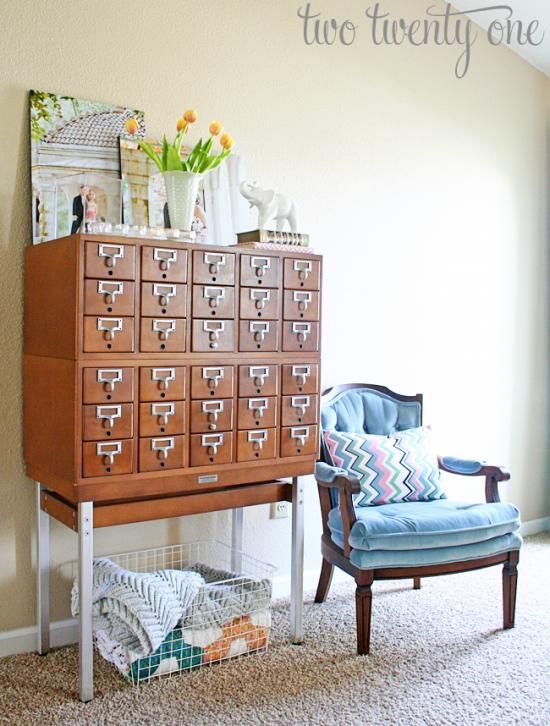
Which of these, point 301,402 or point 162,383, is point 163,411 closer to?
point 162,383

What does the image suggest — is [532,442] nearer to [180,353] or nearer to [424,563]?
[424,563]

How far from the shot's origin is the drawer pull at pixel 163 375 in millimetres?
2016

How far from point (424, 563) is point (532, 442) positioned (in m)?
2.07

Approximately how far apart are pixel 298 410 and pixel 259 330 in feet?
1.05

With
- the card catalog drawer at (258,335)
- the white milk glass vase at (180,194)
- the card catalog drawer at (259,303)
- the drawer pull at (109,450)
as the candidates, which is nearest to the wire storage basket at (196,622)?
the drawer pull at (109,450)

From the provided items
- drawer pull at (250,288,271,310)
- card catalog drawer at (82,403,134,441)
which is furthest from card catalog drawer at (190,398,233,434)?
drawer pull at (250,288,271,310)

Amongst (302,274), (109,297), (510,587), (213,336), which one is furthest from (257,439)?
(510,587)

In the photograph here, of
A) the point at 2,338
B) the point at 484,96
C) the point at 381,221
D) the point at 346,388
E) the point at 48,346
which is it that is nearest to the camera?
the point at 48,346

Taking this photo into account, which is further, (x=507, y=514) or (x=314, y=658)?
(x=507, y=514)

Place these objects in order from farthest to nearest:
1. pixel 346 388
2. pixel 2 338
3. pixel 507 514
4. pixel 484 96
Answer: pixel 484 96 < pixel 346 388 < pixel 507 514 < pixel 2 338

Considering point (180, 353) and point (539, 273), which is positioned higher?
point (539, 273)

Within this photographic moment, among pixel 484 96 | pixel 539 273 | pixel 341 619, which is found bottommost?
pixel 341 619

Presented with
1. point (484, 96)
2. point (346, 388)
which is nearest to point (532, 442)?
point (346, 388)

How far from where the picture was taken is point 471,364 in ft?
12.2
